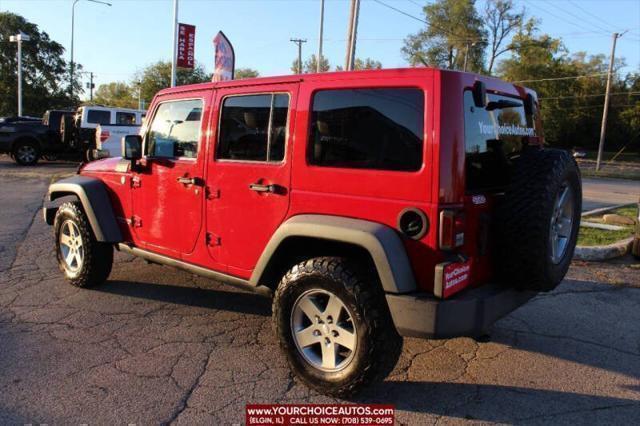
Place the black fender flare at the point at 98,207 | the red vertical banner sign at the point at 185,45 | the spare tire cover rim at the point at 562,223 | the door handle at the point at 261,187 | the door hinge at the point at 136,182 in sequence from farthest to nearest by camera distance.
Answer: the red vertical banner sign at the point at 185,45, the black fender flare at the point at 98,207, the door hinge at the point at 136,182, the door handle at the point at 261,187, the spare tire cover rim at the point at 562,223

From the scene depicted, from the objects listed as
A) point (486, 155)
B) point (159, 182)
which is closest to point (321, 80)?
point (486, 155)

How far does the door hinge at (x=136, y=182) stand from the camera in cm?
444

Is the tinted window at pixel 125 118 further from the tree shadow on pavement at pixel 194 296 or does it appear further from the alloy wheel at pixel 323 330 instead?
the alloy wheel at pixel 323 330

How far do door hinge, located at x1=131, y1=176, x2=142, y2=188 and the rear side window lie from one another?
194cm

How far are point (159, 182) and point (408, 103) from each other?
2324 mm

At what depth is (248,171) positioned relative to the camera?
11.7 ft

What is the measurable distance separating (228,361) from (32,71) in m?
44.7

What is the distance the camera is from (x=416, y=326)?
2.75 meters

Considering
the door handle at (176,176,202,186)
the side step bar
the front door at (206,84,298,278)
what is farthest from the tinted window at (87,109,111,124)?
the front door at (206,84,298,278)


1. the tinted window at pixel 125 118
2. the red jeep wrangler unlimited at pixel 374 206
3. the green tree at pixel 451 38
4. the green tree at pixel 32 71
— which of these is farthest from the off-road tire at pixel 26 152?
the green tree at pixel 451 38

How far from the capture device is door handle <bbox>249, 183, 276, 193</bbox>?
3393mm

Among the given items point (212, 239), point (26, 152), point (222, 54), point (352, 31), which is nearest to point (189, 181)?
point (212, 239)

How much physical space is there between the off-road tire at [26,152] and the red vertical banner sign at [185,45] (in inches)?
249

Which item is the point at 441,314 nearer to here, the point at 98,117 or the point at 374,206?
the point at 374,206
